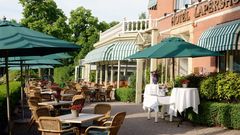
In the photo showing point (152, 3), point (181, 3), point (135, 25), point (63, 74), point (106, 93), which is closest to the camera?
point (181, 3)

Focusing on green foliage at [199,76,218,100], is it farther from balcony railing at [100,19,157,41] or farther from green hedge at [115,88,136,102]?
balcony railing at [100,19,157,41]

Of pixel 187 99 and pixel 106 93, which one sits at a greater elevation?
pixel 187 99

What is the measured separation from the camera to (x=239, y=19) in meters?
14.7

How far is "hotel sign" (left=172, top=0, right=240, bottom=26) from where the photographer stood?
15798 millimetres

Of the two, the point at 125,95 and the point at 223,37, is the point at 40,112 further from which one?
the point at 125,95

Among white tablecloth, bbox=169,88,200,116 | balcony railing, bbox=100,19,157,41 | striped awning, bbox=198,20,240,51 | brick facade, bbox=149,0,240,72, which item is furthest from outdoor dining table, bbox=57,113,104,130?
balcony railing, bbox=100,19,157,41

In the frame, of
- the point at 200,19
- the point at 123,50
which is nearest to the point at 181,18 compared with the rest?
the point at 200,19

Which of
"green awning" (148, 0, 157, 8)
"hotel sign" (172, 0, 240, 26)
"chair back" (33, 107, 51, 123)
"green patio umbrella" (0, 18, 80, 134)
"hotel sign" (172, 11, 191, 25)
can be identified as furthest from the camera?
"green awning" (148, 0, 157, 8)

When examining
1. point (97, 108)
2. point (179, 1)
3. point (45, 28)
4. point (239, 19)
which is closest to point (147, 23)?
point (179, 1)

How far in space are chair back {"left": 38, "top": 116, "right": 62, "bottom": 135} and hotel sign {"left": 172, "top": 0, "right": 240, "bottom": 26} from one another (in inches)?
369

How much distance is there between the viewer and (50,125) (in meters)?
8.16

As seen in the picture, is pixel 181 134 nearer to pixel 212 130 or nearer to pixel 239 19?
pixel 212 130

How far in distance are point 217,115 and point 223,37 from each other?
3.40 meters

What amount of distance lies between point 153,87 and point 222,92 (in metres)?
2.65
